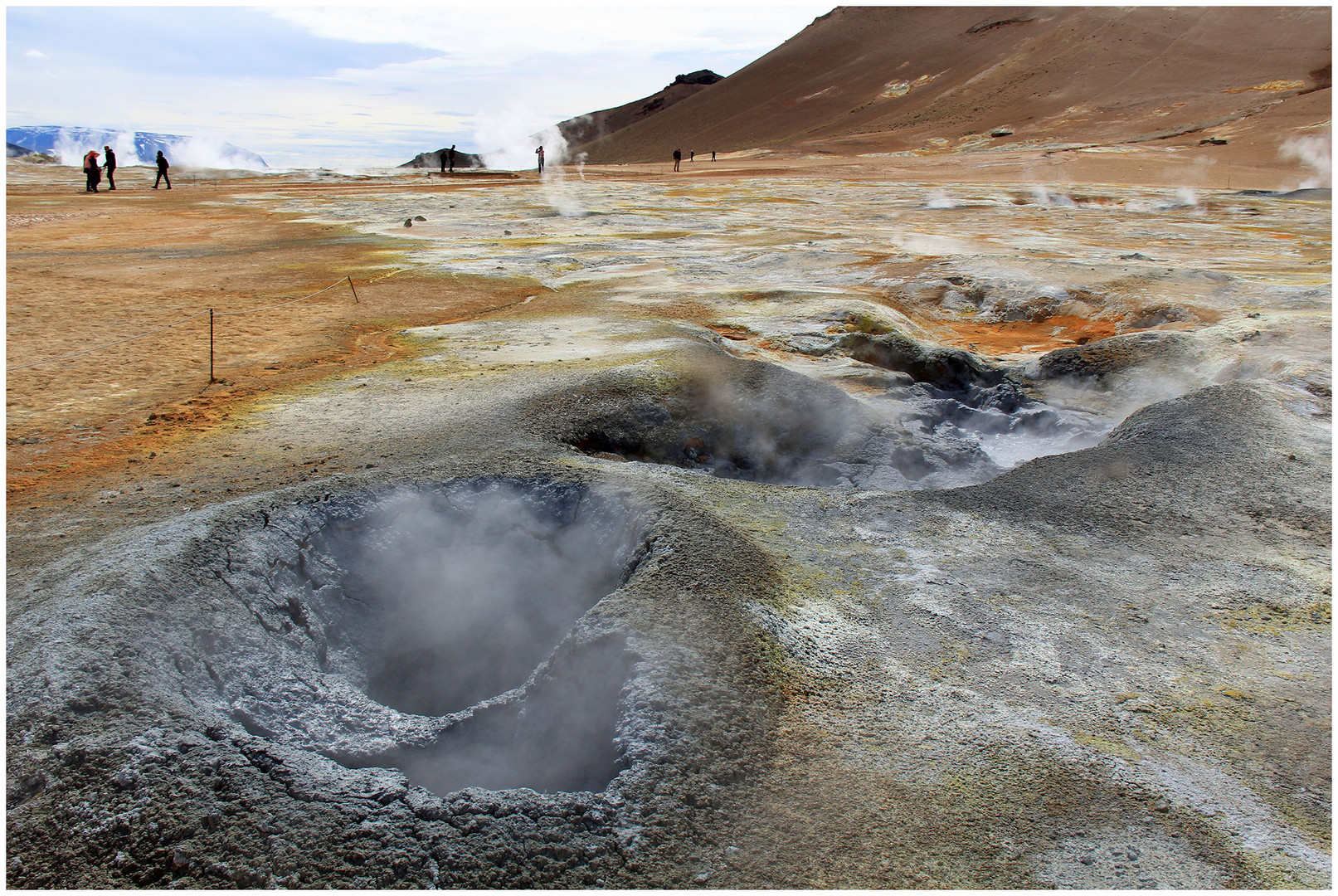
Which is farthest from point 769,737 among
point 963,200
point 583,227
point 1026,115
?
point 1026,115

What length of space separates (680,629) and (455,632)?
1331 millimetres

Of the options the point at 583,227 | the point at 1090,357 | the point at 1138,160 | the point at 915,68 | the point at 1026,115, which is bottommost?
the point at 1090,357

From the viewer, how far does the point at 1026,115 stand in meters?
49.9

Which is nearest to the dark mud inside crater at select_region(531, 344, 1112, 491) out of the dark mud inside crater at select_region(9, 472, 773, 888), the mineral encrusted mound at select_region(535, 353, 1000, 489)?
the mineral encrusted mound at select_region(535, 353, 1000, 489)

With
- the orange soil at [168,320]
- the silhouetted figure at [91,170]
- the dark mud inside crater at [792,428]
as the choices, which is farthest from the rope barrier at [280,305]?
the silhouetted figure at [91,170]

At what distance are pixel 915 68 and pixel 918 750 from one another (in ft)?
256

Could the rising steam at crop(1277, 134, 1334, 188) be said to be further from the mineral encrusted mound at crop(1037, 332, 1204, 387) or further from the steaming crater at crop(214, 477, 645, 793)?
the steaming crater at crop(214, 477, 645, 793)

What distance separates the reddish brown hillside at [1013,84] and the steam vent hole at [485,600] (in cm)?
3951

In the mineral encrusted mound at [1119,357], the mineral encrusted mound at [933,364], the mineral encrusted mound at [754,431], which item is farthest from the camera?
the mineral encrusted mound at [933,364]

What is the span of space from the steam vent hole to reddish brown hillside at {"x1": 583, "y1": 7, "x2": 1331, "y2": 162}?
1555 inches

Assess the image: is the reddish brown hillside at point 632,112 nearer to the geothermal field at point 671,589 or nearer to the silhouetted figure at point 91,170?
the silhouetted figure at point 91,170

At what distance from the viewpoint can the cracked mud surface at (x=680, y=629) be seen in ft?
7.86

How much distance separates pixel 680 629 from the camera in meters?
3.18

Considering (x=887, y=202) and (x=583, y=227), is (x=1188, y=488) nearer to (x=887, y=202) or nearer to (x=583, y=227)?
(x=583, y=227)
